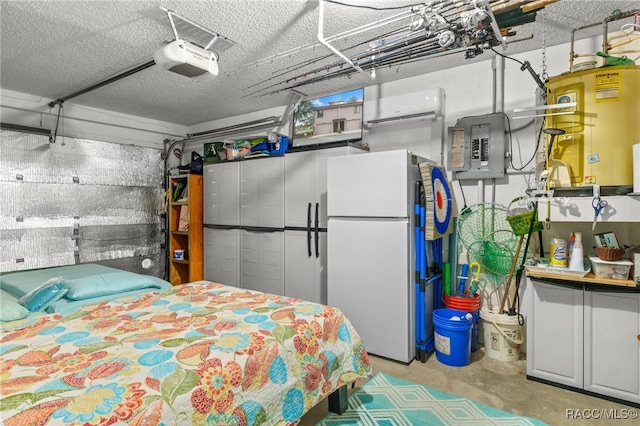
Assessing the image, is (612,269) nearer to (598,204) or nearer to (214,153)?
(598,204)

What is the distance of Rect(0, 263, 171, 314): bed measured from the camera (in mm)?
2229

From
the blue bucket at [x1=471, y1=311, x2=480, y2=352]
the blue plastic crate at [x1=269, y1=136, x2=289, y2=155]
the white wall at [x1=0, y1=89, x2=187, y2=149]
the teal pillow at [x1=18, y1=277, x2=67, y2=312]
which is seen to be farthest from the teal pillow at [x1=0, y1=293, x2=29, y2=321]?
the blue bucket at [x1=471, y1=311, x2=480, y2=352]

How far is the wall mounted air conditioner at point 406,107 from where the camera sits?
3238 mm

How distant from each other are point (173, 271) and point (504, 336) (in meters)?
4.15

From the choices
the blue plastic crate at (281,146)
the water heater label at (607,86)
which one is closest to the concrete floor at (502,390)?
the water heater label at (607,86)

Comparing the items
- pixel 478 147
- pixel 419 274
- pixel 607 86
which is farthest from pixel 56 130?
pixel 607 86

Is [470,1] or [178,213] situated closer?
[470,1]

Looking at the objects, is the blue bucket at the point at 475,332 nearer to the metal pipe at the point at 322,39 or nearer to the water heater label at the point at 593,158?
the water heater label at the point at 593,158

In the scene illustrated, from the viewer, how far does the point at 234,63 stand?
10.2 ft

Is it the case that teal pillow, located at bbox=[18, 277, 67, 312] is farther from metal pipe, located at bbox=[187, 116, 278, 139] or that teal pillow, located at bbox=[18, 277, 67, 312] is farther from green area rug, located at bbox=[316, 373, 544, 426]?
metal pipe, located at bbox=[187, 116, 278, 139]

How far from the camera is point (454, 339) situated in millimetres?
2736

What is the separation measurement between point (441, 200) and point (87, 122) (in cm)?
430

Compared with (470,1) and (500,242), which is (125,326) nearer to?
(470,1)

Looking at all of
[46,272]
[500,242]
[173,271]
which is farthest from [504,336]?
[173,271]
